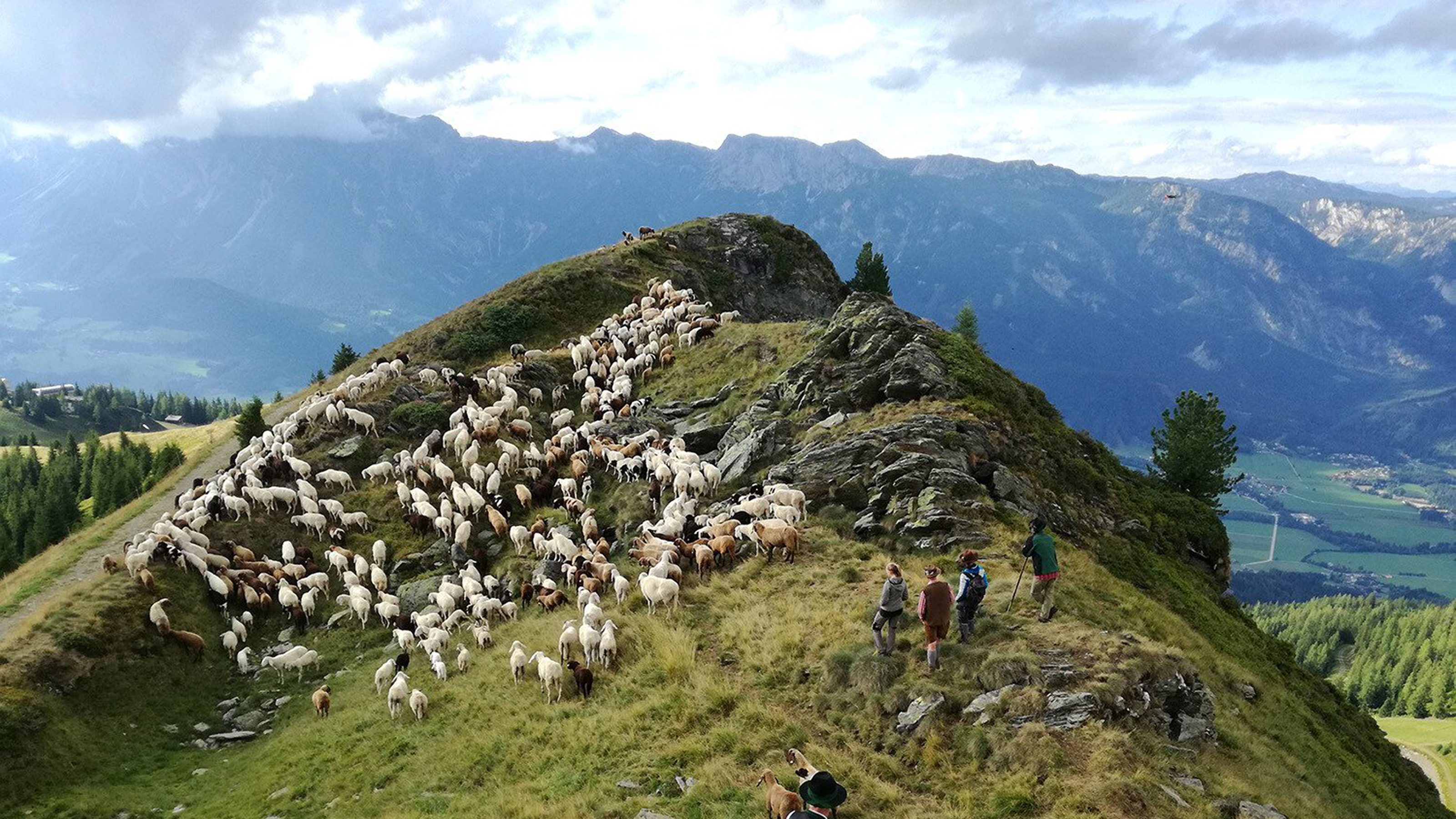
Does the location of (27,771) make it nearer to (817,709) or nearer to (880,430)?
(817,709)

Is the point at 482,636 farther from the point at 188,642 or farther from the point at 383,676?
the point at 188,642

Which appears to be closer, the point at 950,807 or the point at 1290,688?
the point at 950,807

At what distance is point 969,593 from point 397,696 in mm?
16151

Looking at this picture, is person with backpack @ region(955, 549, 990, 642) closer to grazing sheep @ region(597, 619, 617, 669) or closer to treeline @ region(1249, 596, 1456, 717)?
grazing sheep @ region(597, 619, 617, 669)

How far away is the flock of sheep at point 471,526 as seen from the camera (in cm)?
2411

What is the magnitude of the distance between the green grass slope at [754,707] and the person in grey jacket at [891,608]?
0.47m

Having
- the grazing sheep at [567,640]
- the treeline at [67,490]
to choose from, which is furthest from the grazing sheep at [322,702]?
the treeline at [67,490]

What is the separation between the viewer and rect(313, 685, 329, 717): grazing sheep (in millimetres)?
22609

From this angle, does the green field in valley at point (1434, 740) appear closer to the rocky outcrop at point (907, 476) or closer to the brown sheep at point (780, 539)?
the rocky outcrop at point (907, 476)

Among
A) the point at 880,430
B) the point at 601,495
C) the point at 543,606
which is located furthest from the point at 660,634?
the point at 601,495

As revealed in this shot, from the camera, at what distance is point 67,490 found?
74375 mm

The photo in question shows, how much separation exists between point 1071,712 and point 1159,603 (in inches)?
539

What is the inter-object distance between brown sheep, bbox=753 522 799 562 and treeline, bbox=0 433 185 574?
53887 mm

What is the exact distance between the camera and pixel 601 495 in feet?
113
